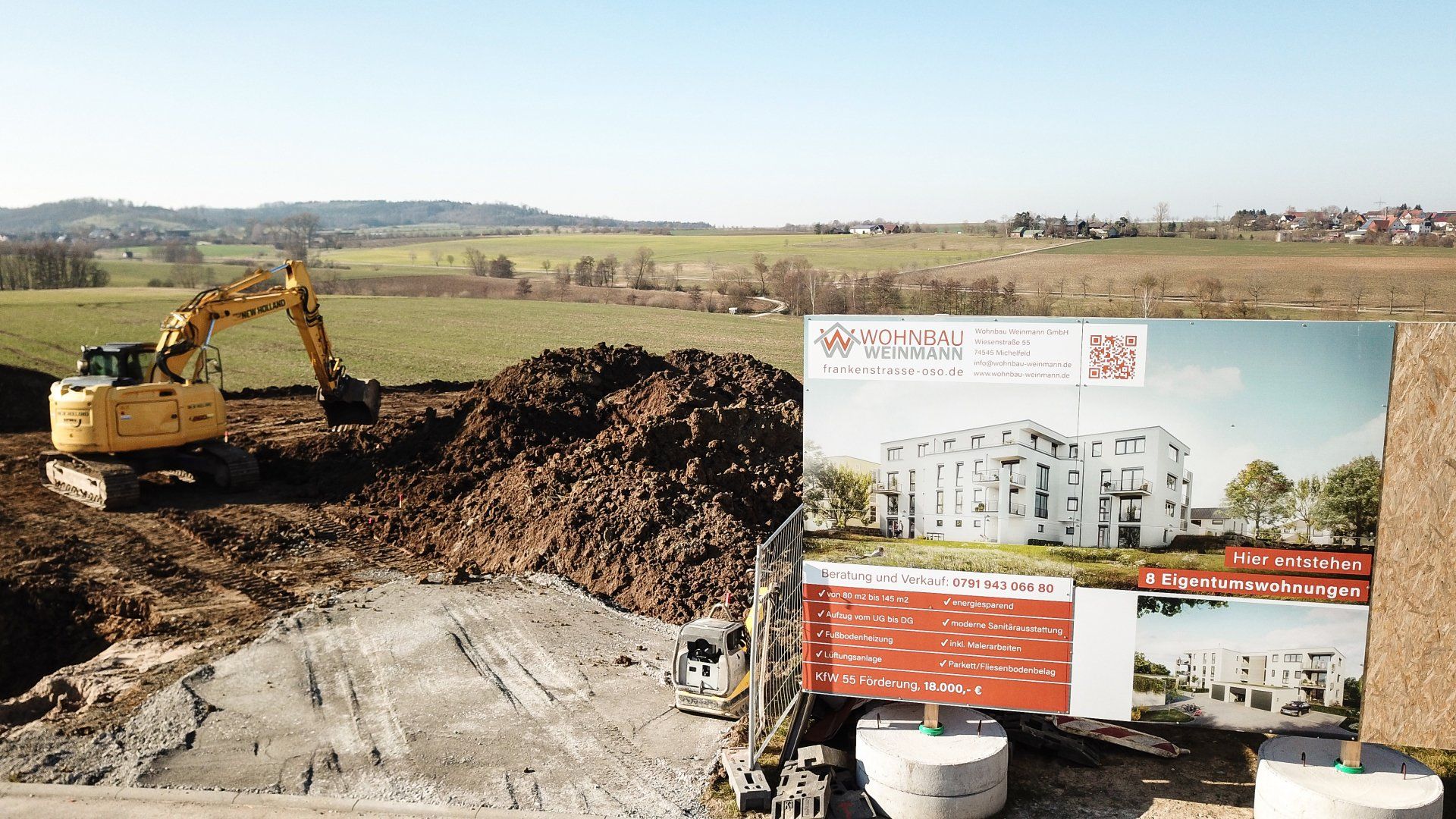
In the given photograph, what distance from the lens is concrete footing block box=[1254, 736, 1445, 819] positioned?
744cm

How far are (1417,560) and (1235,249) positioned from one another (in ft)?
130

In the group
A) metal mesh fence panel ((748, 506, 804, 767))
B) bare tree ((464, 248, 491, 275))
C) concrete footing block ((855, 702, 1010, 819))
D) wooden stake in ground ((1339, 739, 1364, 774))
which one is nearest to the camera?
wooden stake in ground ((1339, 739, 1364, 774))

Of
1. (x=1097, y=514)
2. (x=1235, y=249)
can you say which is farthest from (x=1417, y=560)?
(x=1235, y=249)

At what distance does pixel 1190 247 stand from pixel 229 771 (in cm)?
4409

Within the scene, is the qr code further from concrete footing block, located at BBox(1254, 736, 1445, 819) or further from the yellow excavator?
the yellow excavator

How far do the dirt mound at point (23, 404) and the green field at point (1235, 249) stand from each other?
4157 centimetres

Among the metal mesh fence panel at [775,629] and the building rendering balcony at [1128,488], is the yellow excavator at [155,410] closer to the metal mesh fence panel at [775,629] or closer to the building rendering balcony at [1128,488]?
the metal mesh fence panel at [775,629]

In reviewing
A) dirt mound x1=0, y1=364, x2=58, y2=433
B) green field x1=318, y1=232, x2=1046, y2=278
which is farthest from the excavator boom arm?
green field x1=318, y1=232, x2=1046, y2=278

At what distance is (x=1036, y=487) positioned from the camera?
8.28 meters

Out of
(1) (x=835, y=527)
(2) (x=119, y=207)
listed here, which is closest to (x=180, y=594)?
(1) (x=835, y=527)

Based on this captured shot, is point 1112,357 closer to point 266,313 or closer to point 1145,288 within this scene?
point 266,313

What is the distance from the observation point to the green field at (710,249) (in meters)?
53.3

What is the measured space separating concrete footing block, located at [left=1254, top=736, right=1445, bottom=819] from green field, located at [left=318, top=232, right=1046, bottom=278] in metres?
41.3

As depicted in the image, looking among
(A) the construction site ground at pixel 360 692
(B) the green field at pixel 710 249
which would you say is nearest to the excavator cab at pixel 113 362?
(A) the construction site ground at pixel 360 692
